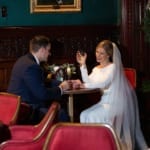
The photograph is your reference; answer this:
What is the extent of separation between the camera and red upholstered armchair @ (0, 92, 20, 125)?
4.37 meters

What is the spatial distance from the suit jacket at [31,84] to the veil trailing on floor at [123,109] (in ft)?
2.68

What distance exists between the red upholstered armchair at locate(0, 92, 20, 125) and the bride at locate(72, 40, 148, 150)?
141cm

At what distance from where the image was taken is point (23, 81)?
502cm

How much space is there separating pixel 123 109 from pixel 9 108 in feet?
5.67

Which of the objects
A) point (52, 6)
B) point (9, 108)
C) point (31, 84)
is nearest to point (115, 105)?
point (31, 84)

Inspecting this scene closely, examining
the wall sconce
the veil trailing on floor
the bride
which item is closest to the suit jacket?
the bride

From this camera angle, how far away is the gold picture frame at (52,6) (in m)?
7.54

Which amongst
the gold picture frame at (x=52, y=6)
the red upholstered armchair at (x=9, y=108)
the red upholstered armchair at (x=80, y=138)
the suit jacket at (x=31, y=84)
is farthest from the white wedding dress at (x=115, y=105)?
the red upholstered armchair at (x=80, y=138)

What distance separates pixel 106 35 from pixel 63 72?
1.97 m

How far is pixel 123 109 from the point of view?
5.68 meters

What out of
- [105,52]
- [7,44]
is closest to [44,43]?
[105,52]

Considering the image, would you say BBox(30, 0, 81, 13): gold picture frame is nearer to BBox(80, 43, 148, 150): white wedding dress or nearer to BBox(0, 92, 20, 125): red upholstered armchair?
BBox(80, 43, 148, 150): white wedding dress

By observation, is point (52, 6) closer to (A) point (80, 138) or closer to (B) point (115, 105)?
(B) point (115, 105)

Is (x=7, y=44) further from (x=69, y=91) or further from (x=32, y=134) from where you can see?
(x=32, y=134)
